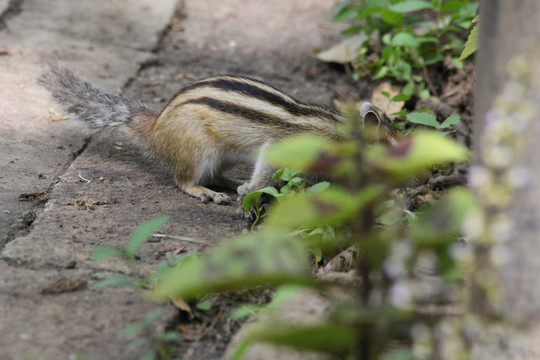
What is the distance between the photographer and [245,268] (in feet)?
5.50

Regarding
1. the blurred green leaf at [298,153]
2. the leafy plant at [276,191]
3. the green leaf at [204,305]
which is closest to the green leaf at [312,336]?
the blurred green leaf at [298,153]

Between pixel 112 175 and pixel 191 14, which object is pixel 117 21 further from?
pixel 112 175

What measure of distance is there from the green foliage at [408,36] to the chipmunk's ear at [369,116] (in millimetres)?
1766

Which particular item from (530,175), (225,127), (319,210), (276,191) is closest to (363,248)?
(319,210)

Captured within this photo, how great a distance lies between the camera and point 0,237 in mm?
3293

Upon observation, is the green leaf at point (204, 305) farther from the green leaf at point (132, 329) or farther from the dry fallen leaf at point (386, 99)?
the dry fallen leaf at point (386, 99)

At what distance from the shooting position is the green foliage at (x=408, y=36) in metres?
5.80

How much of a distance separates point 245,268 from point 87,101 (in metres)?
3.31

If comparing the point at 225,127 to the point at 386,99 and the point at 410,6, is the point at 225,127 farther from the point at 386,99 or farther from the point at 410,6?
the point at 410,6

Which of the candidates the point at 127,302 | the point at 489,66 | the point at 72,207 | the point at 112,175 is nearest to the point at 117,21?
the point at 112,175

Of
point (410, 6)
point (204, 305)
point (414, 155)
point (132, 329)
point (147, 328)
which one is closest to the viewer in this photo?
point (414, 155)

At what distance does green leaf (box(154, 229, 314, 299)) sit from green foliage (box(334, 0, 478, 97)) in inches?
165

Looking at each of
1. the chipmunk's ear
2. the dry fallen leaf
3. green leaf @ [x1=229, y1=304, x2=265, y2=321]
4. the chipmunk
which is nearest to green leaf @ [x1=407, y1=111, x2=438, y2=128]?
the chipmunk's ear

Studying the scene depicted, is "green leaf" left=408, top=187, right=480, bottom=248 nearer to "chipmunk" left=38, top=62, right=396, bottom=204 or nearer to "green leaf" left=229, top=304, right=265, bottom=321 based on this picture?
"green leaf" left=229, top=304, right=265, bottom=321
